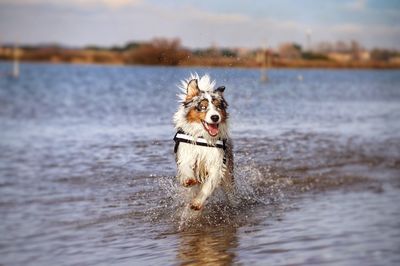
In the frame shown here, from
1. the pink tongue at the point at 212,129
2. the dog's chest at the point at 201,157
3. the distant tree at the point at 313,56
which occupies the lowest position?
the dog's chest at the point at 201,157

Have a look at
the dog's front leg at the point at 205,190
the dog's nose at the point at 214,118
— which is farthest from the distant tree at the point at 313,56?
the dog's nose at the point at 214,118

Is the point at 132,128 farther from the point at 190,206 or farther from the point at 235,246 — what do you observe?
the point at 235,246

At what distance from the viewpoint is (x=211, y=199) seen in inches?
324

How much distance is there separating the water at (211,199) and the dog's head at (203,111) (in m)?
1.12

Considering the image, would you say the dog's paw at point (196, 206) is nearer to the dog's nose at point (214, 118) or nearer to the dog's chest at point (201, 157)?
the dog's chest at point (201, 157)

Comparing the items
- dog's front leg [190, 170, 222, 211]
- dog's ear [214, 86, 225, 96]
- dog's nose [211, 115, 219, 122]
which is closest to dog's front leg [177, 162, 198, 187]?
dog's front leg [190, 170, 222, 211]

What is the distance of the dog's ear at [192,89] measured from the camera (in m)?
7.21

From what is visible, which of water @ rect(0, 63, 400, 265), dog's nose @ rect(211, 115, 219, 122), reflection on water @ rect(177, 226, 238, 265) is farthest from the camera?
dog's nose @ rect(211, 115, 219, 122)

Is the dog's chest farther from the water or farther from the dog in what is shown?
the water

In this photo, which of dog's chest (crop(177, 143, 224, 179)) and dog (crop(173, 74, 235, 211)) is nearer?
dog (crop(173, 74, 235, 211))

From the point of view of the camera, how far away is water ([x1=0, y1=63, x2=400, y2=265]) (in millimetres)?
5949

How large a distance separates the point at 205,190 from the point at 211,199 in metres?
1.07

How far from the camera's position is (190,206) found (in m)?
7.32

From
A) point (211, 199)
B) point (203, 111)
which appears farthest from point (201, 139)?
point (211, 199)
